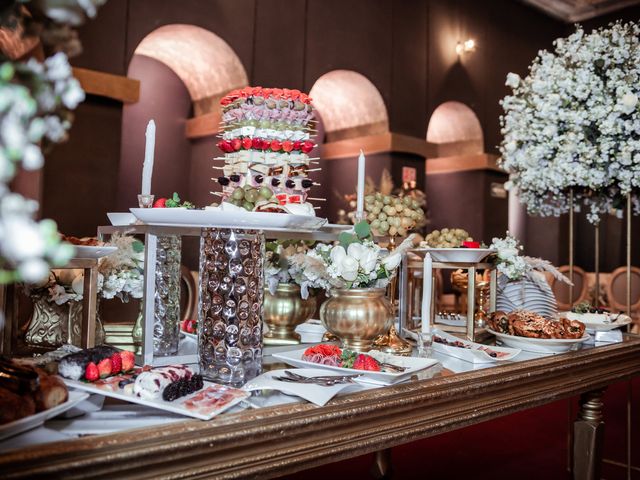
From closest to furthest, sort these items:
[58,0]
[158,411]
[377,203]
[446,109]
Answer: [58,0], [158,411], [377,203], [446,109]

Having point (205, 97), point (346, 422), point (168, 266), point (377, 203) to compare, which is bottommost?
point (346, 422)

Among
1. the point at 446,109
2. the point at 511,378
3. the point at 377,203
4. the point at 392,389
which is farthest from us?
the point at 446,109

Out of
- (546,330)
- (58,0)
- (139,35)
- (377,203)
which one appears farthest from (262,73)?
(58,0)

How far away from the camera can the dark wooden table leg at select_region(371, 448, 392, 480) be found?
2652 mm

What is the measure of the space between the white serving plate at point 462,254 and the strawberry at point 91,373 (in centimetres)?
115

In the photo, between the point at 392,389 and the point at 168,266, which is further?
the point at 168,266

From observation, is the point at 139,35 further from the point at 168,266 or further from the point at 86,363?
the point at 86,363

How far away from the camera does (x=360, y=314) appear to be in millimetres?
1487

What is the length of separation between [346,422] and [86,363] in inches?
18.3

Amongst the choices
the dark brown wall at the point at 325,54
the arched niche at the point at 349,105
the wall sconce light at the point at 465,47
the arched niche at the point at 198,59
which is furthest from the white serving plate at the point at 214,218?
the wall sconce light at the point at 465,47

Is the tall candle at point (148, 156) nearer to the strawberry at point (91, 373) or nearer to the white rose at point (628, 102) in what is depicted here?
the strawberry at point (91, 373)

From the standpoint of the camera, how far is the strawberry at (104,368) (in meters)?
1.05

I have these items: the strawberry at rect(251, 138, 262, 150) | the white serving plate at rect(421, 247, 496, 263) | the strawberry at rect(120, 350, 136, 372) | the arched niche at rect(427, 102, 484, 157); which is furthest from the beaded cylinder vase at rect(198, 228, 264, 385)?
the arched niche at rect(427, 102, 484, 157)

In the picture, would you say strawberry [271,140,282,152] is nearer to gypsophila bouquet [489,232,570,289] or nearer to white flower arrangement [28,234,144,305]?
white flower arrangement [28,234,144,305]
